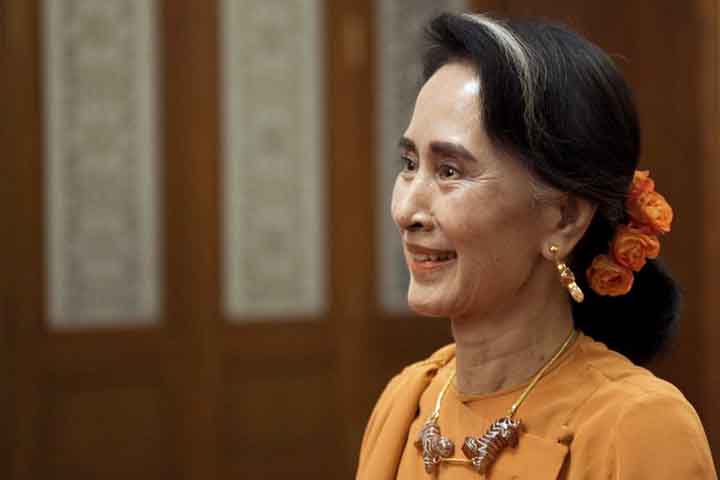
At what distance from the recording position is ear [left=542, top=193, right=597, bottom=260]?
4.98ft

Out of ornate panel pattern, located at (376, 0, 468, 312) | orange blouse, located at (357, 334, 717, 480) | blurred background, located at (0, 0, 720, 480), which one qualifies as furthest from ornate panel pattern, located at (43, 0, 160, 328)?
orange blouse, located at (357, 334, 717, 480)

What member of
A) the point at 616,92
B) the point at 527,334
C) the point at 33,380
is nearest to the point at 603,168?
the point at 616,92

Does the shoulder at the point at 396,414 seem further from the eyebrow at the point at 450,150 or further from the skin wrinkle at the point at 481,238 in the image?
the eyebrow at the point at 450,150

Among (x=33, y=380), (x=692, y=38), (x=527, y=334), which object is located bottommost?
(x=33, y=380)

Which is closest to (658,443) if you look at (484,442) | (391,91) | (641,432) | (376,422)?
(641,432)

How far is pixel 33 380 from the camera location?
4.55m

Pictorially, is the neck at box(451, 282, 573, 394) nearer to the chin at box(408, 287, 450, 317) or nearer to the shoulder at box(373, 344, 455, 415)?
the chin at box(408, 287, 450, 317)

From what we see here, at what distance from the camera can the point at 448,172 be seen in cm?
154

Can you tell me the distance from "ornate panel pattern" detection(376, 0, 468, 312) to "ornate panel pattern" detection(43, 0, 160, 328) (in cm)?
107

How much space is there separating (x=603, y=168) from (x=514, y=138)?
0.13 metres

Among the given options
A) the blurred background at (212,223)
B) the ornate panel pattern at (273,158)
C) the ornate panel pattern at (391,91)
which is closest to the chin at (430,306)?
the blurred background at (212,223)

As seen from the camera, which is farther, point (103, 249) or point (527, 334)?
point (103, 249)

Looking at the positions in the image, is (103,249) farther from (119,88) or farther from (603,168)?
(603,168)

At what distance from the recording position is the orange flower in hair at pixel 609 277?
155cm
